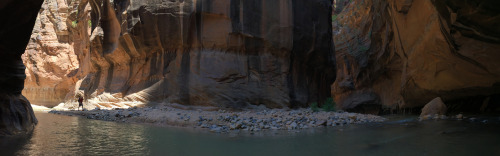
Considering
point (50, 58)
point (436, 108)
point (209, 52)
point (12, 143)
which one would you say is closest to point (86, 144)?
point (12, 143)

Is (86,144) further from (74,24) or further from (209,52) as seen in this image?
(74,24)

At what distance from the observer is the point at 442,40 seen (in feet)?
32.4

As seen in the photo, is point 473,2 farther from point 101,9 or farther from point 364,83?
point 364,83

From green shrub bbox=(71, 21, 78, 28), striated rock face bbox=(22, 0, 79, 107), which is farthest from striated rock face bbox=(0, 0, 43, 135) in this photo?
striated rock face bbox=(22, 0, 79, 107)

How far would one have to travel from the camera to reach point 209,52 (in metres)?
15.6

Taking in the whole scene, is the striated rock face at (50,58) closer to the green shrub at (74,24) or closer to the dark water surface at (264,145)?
the green shrub at (74,24)

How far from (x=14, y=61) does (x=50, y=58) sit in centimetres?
2767

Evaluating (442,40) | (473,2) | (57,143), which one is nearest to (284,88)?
(442,40)

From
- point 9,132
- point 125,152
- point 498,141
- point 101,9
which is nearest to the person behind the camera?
point 125,152

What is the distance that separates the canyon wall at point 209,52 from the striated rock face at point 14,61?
24.5 feet

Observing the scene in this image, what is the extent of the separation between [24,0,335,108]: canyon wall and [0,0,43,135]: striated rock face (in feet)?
24.5

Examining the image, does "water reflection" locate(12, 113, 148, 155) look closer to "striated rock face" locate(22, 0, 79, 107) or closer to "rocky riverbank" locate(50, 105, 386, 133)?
"rocky riverbank" locate(50, 105, 386, 133)

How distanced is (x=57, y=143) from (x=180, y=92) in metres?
9.00

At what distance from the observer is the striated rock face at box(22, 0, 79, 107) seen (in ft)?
100
